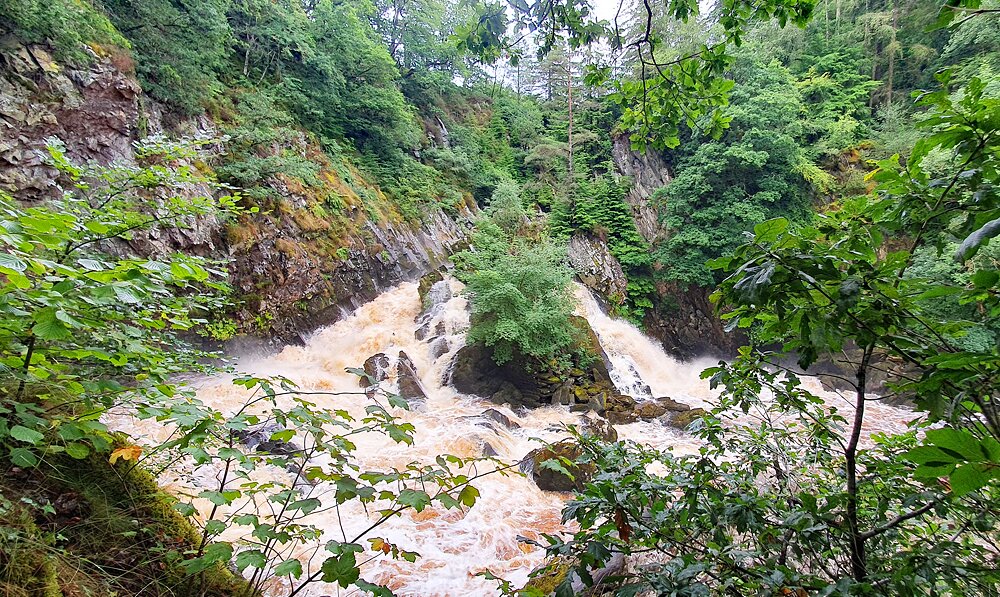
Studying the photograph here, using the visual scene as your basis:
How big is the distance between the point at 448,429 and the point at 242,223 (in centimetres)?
599

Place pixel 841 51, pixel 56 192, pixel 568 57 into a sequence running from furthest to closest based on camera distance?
pixel 568 57 → pixel 841 51 → pixel 56 192

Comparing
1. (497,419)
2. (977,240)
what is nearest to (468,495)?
(977,240)

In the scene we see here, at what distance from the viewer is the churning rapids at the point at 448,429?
148 inches

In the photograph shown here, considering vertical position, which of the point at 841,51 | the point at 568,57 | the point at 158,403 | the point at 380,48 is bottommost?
the point at 158,403

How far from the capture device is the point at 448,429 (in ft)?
22.2

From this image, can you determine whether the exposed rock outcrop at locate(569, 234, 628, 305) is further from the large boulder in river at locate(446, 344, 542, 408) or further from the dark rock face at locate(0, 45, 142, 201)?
the dark rock face at locate(0, 45, 142, 201)

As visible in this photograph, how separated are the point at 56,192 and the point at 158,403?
6.93 meters

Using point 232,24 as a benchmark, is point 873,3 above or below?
below

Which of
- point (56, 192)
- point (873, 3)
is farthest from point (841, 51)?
point (56, 192)

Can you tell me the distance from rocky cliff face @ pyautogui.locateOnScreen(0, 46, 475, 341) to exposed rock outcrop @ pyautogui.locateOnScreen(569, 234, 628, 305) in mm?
5232

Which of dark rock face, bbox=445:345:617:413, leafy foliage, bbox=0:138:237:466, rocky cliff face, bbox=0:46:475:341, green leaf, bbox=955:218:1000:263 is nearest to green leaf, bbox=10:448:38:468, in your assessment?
leafy foliage, bbox=0:138:237:466

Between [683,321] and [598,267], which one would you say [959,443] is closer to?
[683,321]

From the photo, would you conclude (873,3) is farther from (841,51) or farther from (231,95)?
(231,95)

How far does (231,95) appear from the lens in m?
9.94
